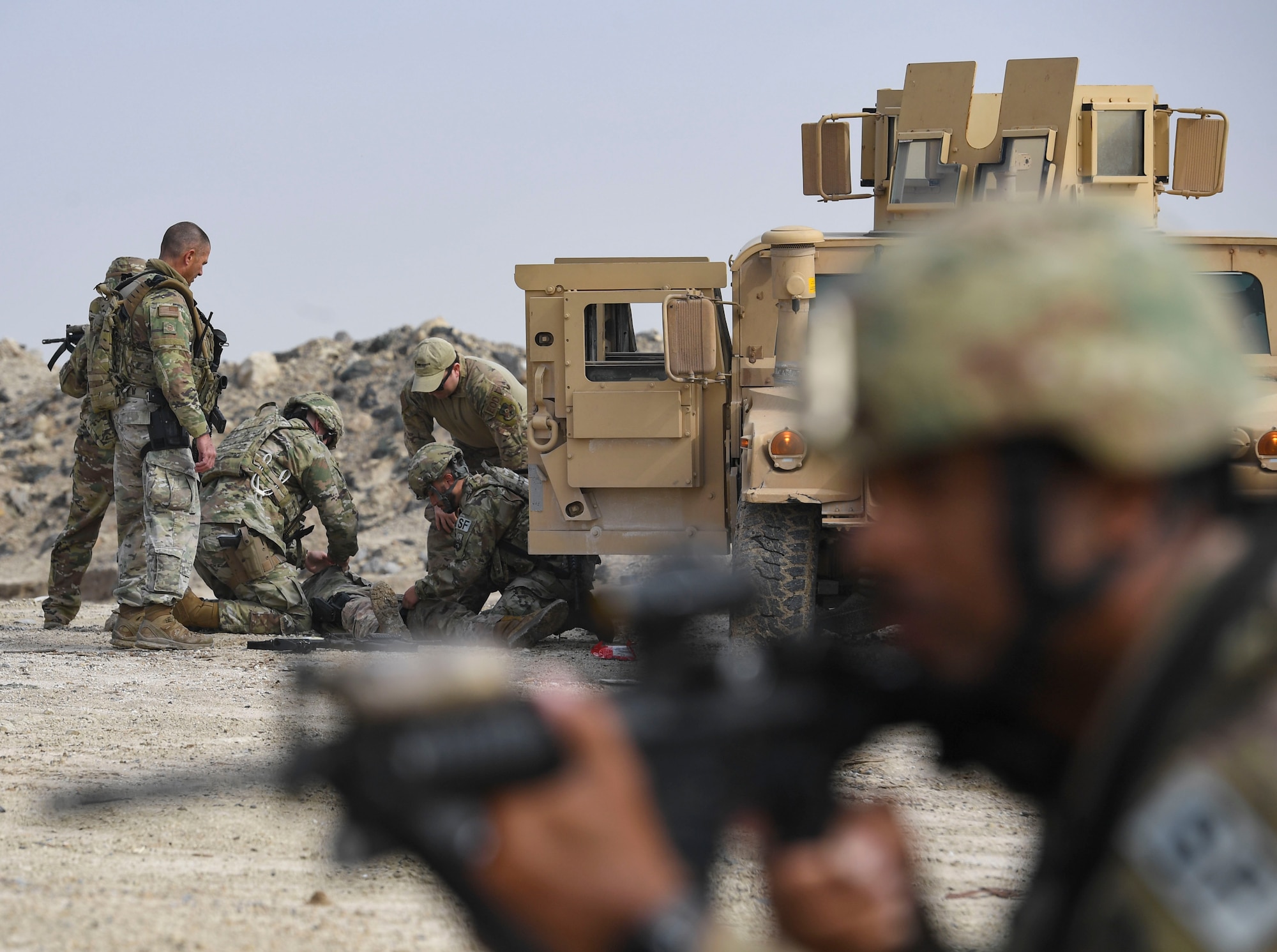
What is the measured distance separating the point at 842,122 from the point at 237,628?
14.5 feet

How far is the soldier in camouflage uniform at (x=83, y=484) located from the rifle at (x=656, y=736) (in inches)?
254

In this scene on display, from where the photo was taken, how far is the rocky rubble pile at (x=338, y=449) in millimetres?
16047

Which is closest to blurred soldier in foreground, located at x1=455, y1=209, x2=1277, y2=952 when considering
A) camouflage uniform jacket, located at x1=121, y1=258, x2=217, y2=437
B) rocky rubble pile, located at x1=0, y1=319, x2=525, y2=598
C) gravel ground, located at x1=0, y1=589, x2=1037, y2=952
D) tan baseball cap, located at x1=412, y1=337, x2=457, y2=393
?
gravel ground, located at x1=0, y1=589, x2=1037, y2=952

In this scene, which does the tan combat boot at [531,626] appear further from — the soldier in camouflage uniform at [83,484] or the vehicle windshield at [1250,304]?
the vehicle windshield at [1250,304]

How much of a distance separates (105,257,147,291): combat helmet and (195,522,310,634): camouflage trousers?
1.41 m

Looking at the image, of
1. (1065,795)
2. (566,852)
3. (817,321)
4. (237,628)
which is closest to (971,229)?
(817,321)

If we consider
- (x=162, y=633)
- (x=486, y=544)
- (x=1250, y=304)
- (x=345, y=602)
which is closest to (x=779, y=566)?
(x=486, y=544)

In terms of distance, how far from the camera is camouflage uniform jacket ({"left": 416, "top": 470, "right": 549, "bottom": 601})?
7.29 meters

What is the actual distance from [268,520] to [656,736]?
6.96 m

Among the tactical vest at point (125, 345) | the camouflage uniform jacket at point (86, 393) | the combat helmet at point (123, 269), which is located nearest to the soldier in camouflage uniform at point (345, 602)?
the camouflage uniform jacket at point (86, 393)

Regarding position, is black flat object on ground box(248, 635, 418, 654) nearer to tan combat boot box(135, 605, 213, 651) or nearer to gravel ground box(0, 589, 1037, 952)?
tan combat boot box(135, 605, 213, 651)

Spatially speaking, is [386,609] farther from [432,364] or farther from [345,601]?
[432,364]

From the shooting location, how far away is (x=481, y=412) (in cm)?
865

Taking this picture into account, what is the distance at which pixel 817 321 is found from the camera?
1008 millimetres
